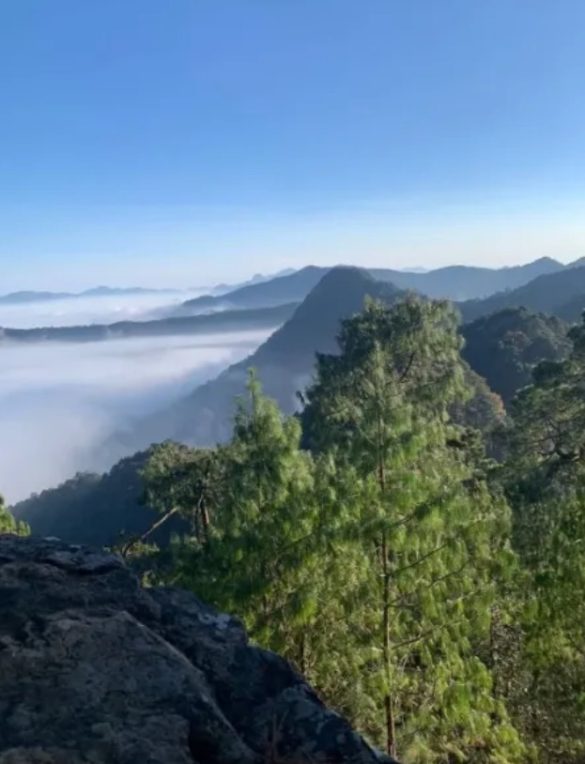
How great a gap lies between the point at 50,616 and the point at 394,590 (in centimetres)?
681

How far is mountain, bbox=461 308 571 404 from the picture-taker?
3068 inches

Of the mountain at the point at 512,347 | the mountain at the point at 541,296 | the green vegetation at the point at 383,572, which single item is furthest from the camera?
the mountain at the point at 541,296

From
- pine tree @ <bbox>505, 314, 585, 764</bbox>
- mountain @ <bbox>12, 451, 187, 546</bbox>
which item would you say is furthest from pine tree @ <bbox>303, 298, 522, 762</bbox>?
mountain @ <bbox>12, 451, 187, 546</bbox>

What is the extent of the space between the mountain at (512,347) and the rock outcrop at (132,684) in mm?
71561

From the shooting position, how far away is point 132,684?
15.3 ft

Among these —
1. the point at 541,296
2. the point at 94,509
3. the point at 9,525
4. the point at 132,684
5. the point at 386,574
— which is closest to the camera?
the point at 132,684

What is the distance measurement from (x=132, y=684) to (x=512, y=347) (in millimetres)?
79446

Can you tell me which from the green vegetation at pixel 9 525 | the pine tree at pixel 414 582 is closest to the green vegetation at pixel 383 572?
the pine tree at pixel 414 582

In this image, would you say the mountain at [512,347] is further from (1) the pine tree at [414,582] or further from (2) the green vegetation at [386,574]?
(1) the pine tree at [414,582]

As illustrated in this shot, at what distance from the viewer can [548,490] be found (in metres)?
22.6

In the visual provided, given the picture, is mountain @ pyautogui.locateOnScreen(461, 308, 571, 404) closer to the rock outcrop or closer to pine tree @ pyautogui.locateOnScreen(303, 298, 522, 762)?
pine tree @ pyautogui.locateOnScreen(303, 298, 522, 762)

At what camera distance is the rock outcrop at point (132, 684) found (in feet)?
14.1

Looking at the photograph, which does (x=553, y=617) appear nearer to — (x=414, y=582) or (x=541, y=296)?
(x=414, y=582)

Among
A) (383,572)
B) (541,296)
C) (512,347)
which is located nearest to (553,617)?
(383,572)
